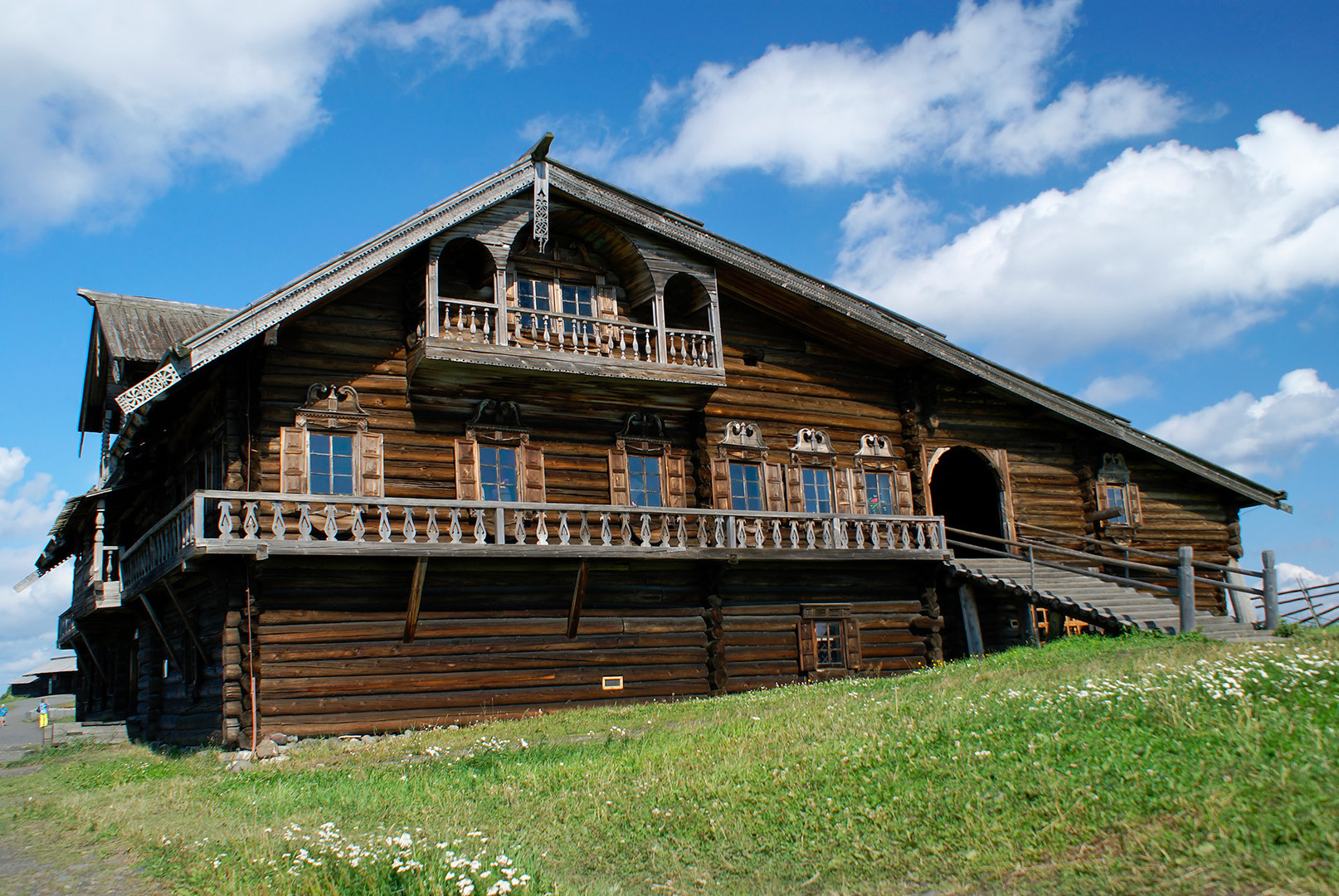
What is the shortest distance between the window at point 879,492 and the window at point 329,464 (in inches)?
449

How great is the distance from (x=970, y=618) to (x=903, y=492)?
317cm

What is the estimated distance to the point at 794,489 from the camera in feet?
75.9

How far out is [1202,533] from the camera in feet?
91.7

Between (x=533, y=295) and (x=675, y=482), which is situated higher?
(x=533, y=295)

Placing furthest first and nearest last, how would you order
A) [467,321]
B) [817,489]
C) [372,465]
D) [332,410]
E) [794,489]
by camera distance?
[817,489]
[794,489]
[467,321]
[372,465]
[332,410]

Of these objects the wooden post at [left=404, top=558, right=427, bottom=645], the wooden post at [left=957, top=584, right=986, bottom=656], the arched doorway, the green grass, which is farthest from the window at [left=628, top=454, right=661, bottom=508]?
the arched doorway

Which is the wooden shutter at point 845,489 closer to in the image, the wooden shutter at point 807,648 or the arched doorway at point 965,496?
the wooden shutter at point 807,648

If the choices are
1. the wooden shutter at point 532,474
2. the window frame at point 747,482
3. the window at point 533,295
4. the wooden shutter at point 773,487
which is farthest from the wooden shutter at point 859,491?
the window at point 533,295

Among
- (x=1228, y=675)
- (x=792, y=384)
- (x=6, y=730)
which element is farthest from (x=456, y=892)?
(x=6, y=730)

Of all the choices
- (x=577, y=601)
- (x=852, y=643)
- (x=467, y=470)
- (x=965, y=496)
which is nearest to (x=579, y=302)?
(x=467, y=470)

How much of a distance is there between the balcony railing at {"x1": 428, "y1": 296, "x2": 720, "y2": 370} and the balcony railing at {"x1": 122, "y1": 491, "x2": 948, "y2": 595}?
3.10 m

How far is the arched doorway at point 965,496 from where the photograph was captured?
92.1 ft

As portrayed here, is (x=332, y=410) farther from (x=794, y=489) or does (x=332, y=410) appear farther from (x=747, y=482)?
(x=794, y=489)

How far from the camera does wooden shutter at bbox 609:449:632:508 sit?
2100cm
